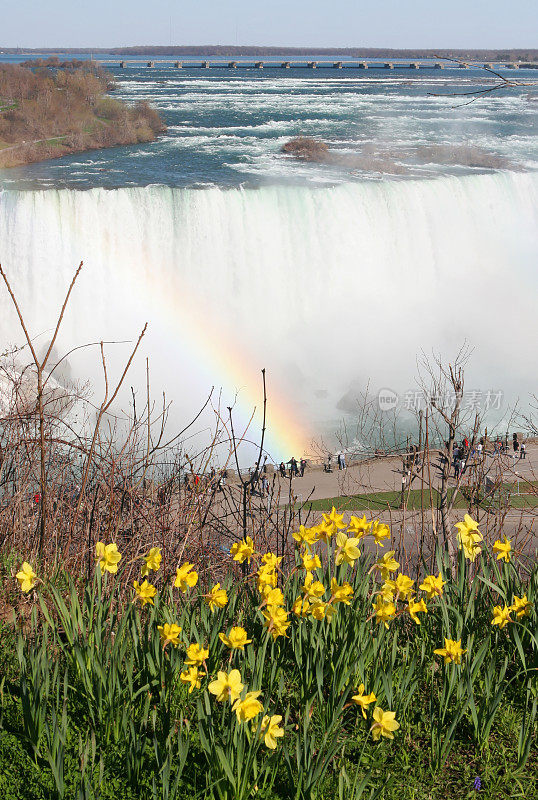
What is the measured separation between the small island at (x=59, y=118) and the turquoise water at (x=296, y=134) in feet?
3.56

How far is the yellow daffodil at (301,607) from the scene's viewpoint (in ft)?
8.30

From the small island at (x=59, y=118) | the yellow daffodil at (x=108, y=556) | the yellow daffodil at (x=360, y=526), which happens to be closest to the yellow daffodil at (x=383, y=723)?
the yellow daffodil at (x=360, y=526)

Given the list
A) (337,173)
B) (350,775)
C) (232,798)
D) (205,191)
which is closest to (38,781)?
(232,798)

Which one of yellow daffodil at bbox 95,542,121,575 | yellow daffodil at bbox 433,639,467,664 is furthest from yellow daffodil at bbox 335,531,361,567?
yellow daffodil at bbox 95,542,121,575

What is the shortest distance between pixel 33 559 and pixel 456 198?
21.8 meters

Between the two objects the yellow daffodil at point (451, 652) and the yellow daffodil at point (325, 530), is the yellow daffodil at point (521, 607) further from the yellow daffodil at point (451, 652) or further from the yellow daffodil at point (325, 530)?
the yellow daffodil at point (325, 530)

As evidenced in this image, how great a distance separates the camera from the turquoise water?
24.9 metres

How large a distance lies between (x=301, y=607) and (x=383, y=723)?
45 centimetres

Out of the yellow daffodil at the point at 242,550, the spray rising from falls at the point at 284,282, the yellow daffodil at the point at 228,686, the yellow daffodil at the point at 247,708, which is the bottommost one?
the yellow daffodil at the point at 247,708

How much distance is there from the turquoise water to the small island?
1.09m

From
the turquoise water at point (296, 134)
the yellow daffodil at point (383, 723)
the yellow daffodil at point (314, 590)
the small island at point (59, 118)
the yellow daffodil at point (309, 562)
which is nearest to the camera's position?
the yellow daffodil at point (383, 723)

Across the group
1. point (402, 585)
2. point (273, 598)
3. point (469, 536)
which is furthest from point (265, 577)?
point (469, 536)

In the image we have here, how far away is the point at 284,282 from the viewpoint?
2078 centimetres

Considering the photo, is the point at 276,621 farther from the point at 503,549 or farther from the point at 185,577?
the point at 503,549
